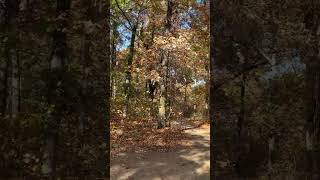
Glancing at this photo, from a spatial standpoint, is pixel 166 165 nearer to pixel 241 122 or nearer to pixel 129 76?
pixel 241 122

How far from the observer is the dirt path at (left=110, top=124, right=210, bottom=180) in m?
9.57

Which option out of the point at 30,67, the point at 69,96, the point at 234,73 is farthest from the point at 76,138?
the point at 234,73

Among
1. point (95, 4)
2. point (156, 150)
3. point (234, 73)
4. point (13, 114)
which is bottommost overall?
point (156, 150)

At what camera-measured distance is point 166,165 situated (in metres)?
10.5

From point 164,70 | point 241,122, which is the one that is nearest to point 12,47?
point 241,122

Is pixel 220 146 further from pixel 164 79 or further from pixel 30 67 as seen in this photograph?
pixel 164 79

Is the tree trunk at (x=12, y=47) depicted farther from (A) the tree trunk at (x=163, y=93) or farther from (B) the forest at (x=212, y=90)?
(A) the tree trunk at (x=163, y=93)

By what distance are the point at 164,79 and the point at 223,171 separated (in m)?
8.52

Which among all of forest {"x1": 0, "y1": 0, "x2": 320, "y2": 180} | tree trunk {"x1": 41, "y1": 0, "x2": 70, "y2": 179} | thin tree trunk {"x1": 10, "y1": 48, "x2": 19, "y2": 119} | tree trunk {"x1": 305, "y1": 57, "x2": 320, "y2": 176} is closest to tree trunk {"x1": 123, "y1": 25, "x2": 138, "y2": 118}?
forest {"x1": 0, "y1": 0, "x2": 320, "y2": 180}

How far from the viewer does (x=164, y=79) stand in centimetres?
1559

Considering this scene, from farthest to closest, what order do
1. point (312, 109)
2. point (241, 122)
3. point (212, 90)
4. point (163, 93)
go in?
point (163, 93), point (212, 90), point (241, 122), point (312, 109)

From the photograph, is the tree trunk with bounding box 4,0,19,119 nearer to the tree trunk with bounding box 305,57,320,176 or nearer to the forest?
the forest

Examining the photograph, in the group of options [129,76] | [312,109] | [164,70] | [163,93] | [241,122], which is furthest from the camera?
[129,76]

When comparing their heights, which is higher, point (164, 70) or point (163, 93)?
point (164, 70)
